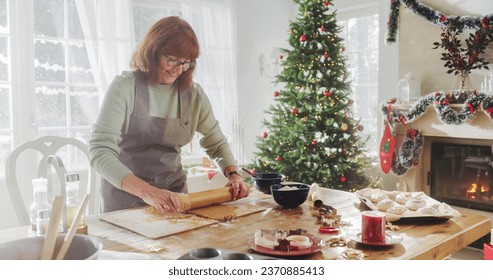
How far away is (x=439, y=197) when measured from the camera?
357 centimetres

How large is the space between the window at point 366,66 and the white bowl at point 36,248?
3.52 meters

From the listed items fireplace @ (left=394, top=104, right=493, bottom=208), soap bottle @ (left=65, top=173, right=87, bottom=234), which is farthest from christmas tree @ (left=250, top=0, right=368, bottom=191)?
soap bottle @ (left=65, top=173, right=87, bottom=234)

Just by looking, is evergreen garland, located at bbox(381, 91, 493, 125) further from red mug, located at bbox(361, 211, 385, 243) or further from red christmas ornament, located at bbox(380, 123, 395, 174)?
red mug, located at bbox(361, 211, 385, 243)

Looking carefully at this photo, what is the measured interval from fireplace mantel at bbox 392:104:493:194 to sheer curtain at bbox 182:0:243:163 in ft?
4.63

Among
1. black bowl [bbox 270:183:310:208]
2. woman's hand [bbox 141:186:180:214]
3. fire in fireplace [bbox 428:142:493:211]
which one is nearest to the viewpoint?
woman's hand [bbox 141:186:180:214]

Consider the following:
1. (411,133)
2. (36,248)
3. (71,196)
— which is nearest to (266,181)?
(71,196)

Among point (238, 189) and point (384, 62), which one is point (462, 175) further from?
point (238, 189)

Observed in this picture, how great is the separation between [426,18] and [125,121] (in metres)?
2.69

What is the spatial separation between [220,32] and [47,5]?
1443 mm

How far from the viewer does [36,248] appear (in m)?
0.80

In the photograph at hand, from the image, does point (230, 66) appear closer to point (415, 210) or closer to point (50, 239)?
point (415, 210)

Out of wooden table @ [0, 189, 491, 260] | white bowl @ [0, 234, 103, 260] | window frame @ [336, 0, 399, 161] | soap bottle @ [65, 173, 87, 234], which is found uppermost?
window frame @ [336, 0, 399, 161]

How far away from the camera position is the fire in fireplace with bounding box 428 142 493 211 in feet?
10.7
